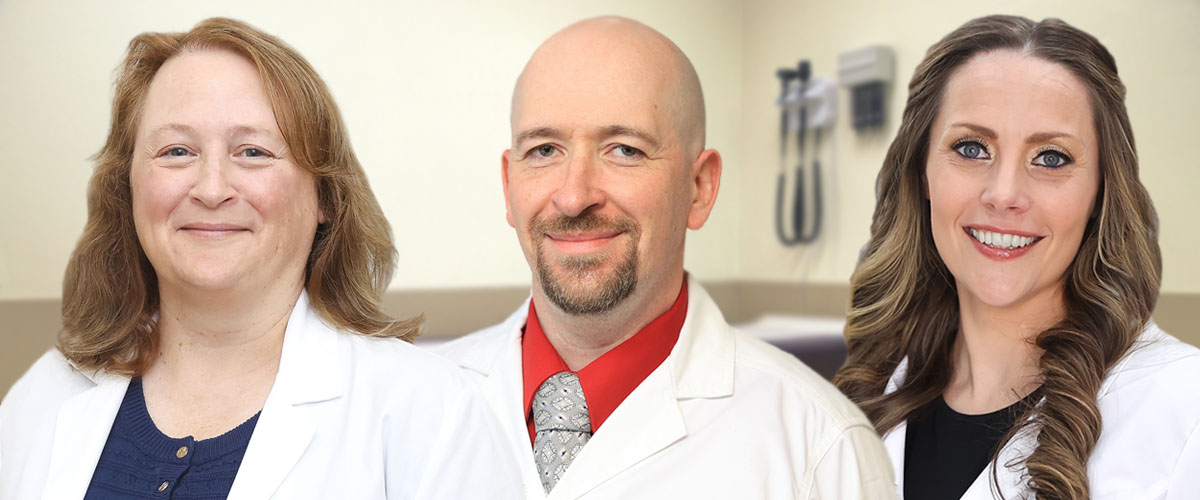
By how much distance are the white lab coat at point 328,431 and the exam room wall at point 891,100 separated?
0.99 meters

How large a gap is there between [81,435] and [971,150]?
129 cm

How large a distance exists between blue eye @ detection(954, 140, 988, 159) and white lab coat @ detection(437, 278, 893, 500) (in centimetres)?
40

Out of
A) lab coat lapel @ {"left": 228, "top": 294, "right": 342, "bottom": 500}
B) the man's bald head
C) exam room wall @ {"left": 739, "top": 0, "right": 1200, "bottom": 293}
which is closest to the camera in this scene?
lab coat lapel @ {"left": 228, "top": 294, "right": 342, "bottom": 500}

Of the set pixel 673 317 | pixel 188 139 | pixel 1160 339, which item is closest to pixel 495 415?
pixel 673 317

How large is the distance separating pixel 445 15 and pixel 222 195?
783 mm

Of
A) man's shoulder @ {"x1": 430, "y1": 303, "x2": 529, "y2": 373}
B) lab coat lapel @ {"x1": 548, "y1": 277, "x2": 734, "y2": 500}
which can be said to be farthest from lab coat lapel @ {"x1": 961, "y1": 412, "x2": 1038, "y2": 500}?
man's shoulder @ {"x1": 430, "y1": 303, "x2": 529, "y2": 373}

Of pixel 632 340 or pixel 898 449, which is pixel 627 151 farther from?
pixel 898 449

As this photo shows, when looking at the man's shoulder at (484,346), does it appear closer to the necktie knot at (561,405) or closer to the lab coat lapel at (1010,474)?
the necktie knot at (561,405)

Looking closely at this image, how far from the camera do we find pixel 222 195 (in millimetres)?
1292

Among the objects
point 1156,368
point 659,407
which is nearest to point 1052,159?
point 1156,368

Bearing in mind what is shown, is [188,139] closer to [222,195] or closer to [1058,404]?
[222,195]

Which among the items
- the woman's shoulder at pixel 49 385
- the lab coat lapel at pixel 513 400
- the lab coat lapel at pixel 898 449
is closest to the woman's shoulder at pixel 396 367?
the lab coat lapel at pixel 513 400

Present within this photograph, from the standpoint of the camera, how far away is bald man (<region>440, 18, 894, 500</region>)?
1422 mm

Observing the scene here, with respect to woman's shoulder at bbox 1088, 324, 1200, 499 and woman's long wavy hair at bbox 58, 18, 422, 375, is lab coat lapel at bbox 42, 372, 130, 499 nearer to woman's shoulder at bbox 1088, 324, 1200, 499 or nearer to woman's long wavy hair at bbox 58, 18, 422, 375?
woman's long wavy hair at bbox 58, 18, 422, 375
